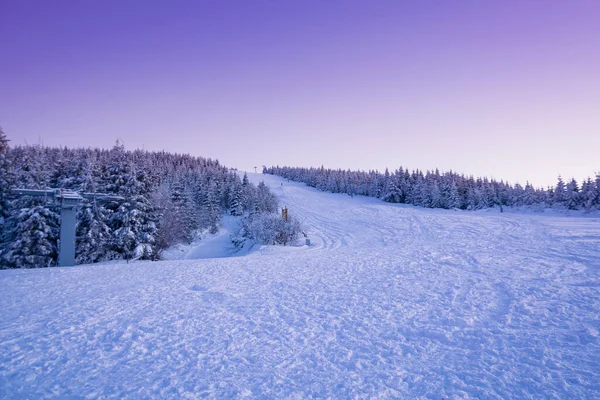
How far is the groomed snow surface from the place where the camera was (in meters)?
5.13

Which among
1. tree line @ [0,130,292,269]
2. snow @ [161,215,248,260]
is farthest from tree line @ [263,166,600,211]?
tree line @ [0,130,292,269]

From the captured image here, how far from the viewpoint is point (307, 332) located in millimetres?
7359

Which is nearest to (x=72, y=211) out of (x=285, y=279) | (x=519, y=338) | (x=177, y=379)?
(x=285, y=279)

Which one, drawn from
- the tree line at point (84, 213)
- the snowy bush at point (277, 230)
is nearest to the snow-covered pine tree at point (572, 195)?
the snowy bush at point (277, 230)

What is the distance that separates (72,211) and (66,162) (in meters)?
25.5

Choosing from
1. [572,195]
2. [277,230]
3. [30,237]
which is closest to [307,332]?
[277,230]

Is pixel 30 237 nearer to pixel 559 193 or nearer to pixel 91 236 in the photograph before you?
pixel 91 236

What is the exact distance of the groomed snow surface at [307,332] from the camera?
513 centimetres

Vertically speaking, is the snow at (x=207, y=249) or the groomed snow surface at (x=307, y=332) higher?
the groomed snow surface at (x=307, y=332)

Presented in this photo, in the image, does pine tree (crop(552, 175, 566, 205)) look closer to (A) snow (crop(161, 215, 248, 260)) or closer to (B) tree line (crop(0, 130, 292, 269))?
(B) tree line (crop(0, 130, 292, 269))

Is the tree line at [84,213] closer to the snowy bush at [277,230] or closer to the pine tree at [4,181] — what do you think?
the pine tree at [4,181]

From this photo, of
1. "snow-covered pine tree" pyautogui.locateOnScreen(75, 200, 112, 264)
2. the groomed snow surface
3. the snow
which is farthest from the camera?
the snow

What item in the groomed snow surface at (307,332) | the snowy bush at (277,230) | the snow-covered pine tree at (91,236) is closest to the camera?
the groomed snow surface at (307,332)

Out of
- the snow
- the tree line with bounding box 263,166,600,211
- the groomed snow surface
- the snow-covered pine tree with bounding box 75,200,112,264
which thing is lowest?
the snow
